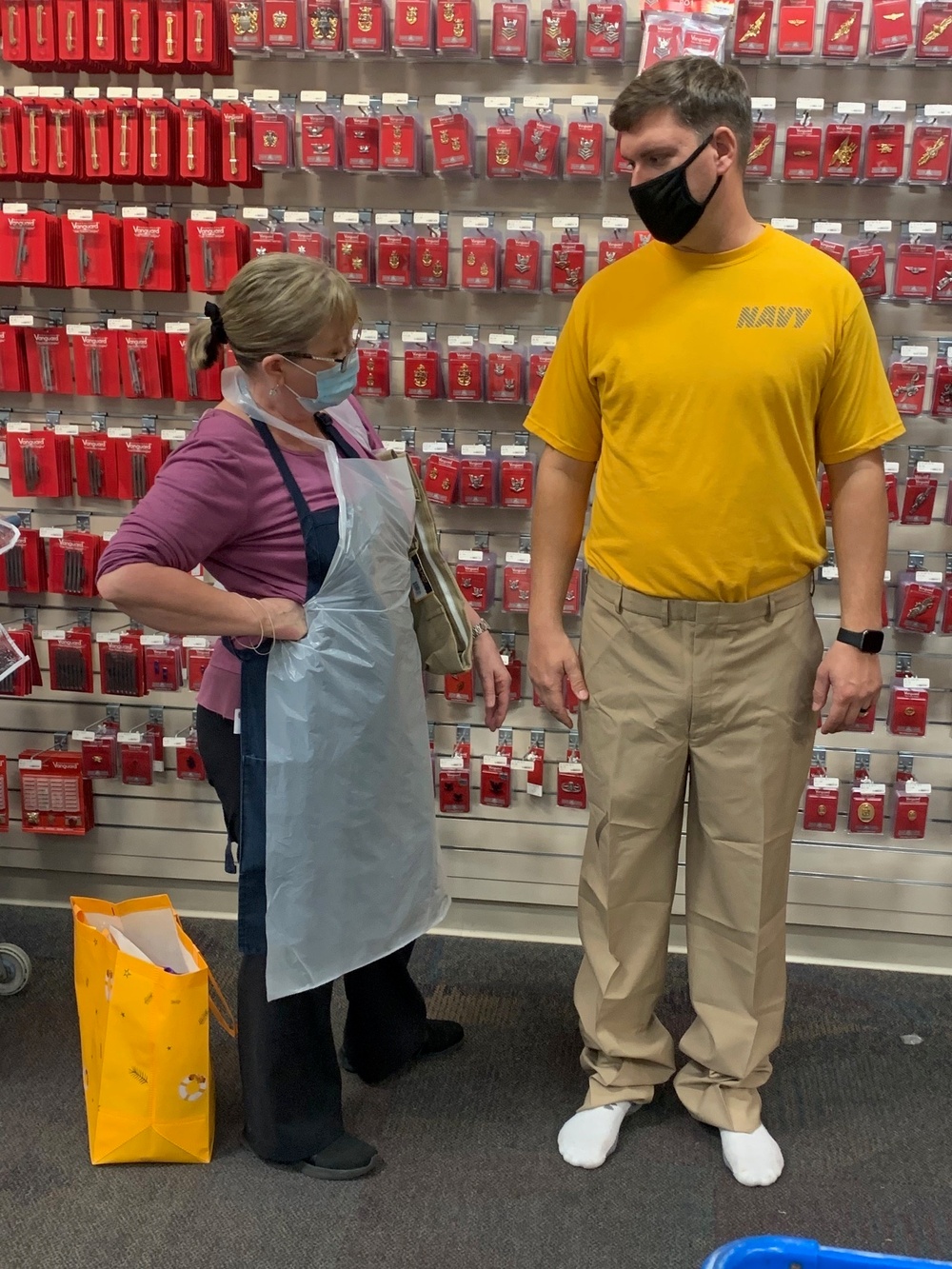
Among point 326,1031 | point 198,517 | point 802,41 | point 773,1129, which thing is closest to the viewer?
point 198,517

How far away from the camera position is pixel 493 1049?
2.72m

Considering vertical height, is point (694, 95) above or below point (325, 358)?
above

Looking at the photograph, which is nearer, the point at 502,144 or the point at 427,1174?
the point at 427,1174

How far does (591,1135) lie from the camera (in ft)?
7.64

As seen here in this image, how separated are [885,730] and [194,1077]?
187 cm

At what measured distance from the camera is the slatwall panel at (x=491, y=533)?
2846 mm

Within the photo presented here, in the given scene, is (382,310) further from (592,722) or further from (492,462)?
(592,722)

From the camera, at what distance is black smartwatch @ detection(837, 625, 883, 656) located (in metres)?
2.07

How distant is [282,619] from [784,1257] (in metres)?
1.17

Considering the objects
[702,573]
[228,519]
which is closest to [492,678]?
[702,573]

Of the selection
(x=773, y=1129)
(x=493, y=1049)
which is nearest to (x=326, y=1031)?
(x=493, y=1049)

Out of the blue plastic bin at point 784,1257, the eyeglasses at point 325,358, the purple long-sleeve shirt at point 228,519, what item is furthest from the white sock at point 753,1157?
the eyeglasses at point 325,358

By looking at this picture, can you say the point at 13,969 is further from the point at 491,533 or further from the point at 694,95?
the point at 694,95

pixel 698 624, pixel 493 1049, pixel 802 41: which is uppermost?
pixel 802 41
